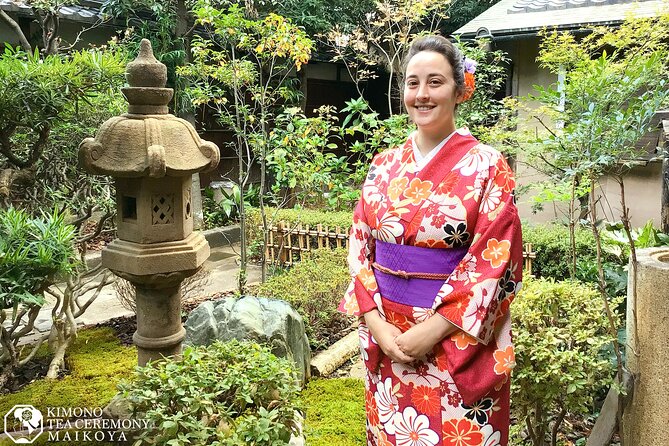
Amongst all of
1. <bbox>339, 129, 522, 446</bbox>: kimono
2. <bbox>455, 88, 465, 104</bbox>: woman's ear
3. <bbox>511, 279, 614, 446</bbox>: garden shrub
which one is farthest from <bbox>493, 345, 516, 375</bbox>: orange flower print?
<bbox>455, 88, 465, 104</bbox>: woman's ear

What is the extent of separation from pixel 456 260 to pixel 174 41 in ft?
30.1

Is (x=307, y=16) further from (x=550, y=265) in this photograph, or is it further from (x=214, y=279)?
(x=550, y=265)

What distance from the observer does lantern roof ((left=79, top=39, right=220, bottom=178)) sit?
3.17 metres

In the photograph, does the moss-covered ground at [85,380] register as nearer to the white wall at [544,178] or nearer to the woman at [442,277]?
the woman at [442,277]

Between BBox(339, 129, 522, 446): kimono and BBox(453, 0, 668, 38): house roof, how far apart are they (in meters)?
6.53

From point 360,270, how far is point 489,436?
3.09ft

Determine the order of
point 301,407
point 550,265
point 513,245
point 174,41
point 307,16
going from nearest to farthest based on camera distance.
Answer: point 513,245, point 301,407, point 550,265, point 174,41, point 307,16

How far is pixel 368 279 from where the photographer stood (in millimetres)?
2596

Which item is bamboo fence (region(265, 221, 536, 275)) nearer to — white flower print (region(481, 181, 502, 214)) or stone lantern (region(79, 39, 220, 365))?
stone lantern (region(79, 39, 220, 365))

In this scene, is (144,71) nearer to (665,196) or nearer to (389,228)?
(389,228)

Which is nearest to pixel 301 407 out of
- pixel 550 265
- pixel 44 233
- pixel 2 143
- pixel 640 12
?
pixel 44 233

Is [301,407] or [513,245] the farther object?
[301,407]

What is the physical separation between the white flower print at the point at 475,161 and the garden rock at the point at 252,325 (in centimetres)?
244

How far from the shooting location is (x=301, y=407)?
2.77 m
